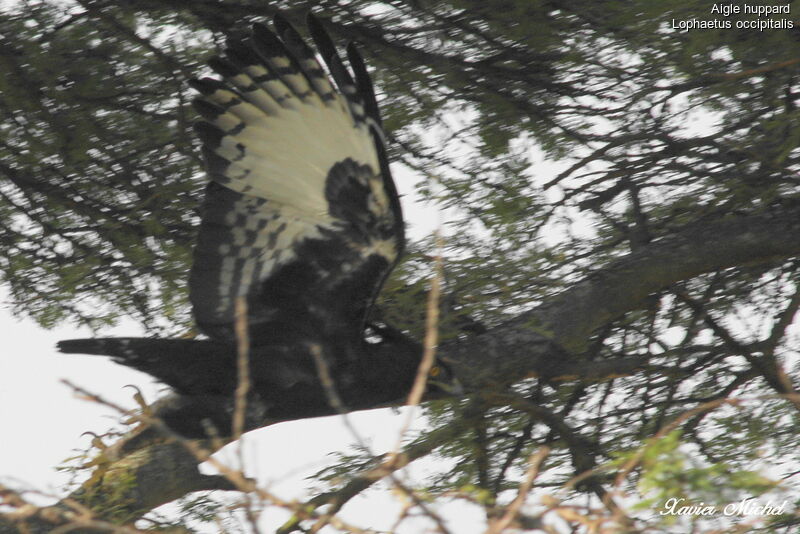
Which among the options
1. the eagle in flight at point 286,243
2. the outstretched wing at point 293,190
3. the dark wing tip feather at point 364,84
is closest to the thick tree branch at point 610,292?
the eagle in flight at point 286,243

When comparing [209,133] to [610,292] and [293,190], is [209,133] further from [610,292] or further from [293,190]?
[610,292]

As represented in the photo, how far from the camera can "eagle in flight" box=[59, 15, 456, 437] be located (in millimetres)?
2396

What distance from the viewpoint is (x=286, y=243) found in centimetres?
253

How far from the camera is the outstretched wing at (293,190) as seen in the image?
239 cm

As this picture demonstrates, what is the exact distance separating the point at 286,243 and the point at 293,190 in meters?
0.15

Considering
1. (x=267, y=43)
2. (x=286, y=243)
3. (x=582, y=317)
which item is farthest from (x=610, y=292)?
(x=267, y=43)

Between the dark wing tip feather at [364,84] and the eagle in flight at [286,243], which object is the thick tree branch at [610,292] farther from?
the dark wing tip feather at [364,84]

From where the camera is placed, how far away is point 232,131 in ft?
8.07

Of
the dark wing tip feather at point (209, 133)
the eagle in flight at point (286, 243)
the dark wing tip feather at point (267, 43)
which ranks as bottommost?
the eagle in flight at point (286, 243)

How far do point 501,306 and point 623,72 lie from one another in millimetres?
806

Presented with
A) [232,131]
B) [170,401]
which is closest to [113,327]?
[170,401]

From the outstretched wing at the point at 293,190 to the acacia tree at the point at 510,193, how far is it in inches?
12.1

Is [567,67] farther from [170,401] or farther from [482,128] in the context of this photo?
[170,401]

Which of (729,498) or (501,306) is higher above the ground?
(729,498)
